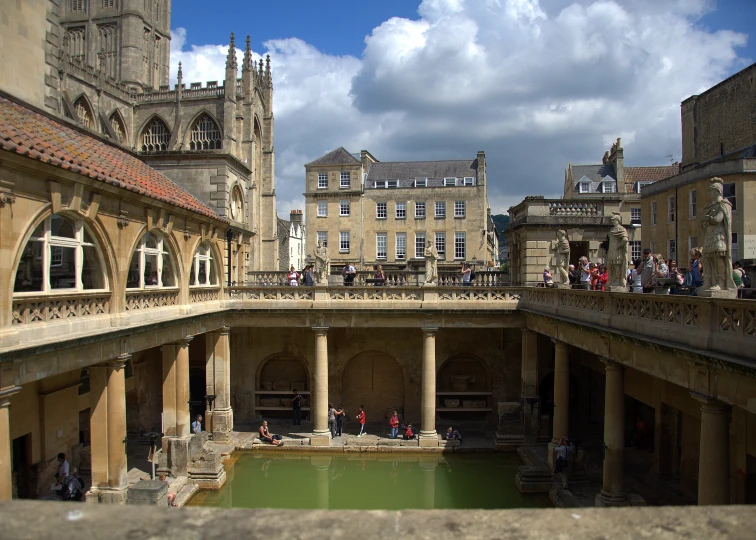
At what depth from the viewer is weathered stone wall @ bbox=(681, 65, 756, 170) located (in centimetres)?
3653

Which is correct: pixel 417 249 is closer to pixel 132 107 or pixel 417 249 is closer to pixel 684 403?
pixel 132 107

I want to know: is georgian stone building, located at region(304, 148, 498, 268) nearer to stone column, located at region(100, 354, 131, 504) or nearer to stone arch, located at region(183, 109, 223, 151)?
stone arch, located at region(183, 109, 223, 151)

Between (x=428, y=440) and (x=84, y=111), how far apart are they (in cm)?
3776

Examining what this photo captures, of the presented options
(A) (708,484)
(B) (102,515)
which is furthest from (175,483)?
(B) (102,515)

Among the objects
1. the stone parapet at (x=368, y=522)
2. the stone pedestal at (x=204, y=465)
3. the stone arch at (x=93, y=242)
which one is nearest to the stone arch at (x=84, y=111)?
the stone pedestal at (x=204, y=465)

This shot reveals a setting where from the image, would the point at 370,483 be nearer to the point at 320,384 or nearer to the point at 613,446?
the point at 320,384

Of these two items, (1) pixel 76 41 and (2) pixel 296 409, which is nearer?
(2) pixel 296 409

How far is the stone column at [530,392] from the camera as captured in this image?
81.4ft

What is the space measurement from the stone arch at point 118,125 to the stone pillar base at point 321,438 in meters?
34.8

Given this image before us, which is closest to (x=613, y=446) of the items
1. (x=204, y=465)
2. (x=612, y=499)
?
(x=612, y=499)

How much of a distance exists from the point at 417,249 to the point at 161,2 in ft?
141

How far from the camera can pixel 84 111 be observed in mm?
45375

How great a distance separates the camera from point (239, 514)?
306 centimetres

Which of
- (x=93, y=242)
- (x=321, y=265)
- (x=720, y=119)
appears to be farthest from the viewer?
(x=720, y=119)
